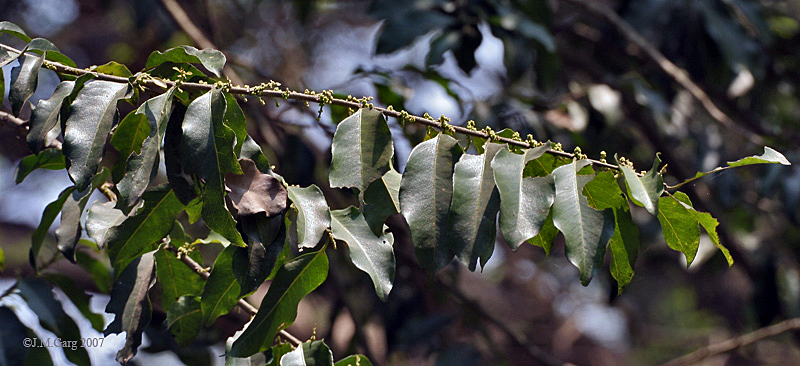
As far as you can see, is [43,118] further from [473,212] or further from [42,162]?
[473,212]

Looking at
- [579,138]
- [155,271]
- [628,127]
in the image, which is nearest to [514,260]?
[628,127]

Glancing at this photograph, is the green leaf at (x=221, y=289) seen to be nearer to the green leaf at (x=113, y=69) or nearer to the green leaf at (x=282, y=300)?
the green leaf at (x=282, y=300)

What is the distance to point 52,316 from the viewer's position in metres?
1.10

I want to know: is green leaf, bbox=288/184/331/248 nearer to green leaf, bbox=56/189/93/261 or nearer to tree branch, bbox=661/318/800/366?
green leaf, bbox=56/189/93/261

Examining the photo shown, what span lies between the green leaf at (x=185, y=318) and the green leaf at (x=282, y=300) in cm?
19

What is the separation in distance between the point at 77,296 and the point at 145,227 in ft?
1.46

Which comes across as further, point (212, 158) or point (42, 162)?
point (42, 162)

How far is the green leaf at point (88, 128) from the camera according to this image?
72 cm

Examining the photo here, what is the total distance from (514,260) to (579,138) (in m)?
3.04

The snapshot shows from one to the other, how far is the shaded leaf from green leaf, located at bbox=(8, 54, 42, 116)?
A: 24cm

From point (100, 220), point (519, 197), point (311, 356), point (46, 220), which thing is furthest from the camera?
point (46, 220)

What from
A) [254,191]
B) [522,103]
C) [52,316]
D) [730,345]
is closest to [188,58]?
[254,191]

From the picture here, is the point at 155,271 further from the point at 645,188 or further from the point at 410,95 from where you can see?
Answer: the point at 410,95

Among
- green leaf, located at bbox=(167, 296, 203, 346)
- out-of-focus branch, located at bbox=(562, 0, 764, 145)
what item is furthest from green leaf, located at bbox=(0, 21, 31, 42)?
out-of-focus branch, located at bbox=(562, 0, 764, 145)
